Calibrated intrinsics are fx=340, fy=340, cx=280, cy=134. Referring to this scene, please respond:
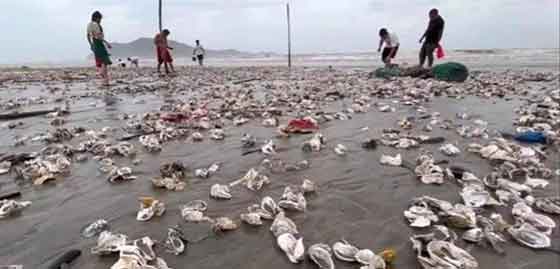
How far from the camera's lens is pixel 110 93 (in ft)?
41.6

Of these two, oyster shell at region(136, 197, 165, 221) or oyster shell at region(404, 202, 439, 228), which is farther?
oyster shell at region(136, 197, 165, 221)

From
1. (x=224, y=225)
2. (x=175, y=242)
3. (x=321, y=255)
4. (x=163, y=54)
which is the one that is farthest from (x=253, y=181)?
(x=163, y=54)

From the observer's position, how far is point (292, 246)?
2670mm

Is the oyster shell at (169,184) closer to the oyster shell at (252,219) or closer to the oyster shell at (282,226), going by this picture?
the oyster shell at (252,219)

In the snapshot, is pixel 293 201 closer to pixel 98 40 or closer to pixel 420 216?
pixel 420 216

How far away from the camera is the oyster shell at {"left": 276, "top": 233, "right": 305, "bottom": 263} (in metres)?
2.56

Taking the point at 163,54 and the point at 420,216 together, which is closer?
the point at 420,216

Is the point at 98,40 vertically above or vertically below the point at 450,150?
above

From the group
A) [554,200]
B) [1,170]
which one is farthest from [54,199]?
[554,200]

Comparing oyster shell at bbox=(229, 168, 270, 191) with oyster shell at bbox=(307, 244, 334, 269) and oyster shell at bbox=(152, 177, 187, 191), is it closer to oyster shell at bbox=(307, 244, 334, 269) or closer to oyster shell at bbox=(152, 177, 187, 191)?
oyster shell at bbox=(152, 177, 187, 191)

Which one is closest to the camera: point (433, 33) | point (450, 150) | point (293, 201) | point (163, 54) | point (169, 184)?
point (293, 201)

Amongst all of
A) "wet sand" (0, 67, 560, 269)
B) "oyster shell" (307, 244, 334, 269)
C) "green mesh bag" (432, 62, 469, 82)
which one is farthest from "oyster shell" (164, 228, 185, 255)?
"green mesh bag" (432, 62, 469, 82)

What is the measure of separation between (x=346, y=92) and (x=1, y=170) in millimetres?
9707

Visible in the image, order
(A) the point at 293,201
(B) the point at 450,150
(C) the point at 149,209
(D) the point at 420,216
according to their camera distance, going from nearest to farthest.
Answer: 1. (D) the point at 420,216
2. (C) the point at 149,209
3. (A) the point at 293,201
4. (B) the point at 450,150
